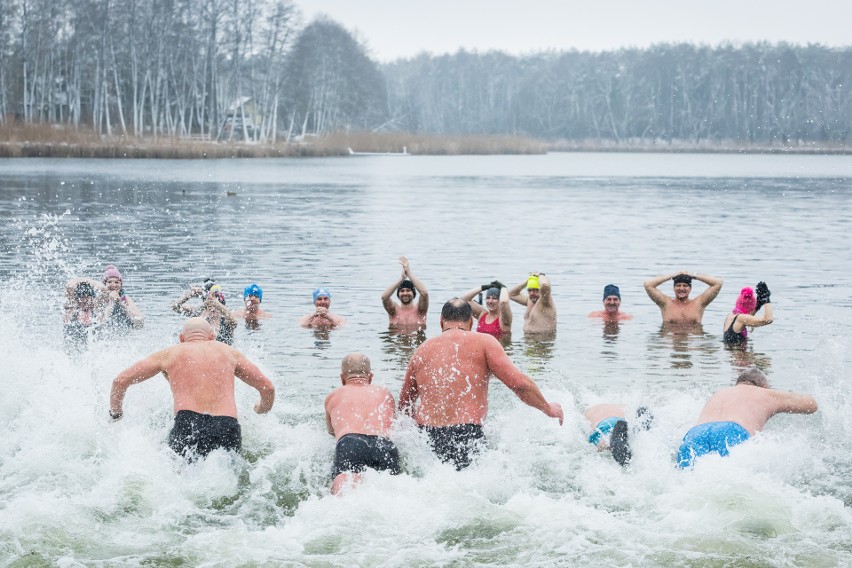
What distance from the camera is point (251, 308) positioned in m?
16.5

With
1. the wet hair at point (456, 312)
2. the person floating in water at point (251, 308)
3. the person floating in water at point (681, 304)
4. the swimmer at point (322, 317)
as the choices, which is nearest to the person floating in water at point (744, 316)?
the person floating in water at point (681, 304)

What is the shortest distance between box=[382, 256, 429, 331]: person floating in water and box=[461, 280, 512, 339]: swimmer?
2.84ft

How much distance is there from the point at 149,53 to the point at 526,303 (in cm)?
6993

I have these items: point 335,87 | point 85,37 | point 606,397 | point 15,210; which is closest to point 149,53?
point 85,37

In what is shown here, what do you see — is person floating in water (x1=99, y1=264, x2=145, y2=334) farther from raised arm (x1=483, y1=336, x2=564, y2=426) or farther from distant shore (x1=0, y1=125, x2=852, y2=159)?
distant shore (x1=0, y1=125, x2=852, y2=159)

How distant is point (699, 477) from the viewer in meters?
8.22

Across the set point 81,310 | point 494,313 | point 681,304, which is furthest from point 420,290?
point 81,310

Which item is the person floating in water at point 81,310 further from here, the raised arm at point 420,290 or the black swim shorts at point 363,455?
the black swim shorts at point 363,455

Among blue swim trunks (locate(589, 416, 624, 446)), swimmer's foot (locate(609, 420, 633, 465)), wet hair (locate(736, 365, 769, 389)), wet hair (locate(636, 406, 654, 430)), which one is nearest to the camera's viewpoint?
swimmer's foot (locate(609, 420, 633, 465))

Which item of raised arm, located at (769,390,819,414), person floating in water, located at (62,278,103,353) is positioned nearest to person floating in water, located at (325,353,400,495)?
raised arm, located at (769,390,819,414)

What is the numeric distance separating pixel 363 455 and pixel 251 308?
8.53 meters

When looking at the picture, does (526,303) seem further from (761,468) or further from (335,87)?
(335,87)

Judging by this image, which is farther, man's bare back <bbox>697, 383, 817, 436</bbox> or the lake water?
man's bare back <bbox>697, 383, 817, 436</bbox>

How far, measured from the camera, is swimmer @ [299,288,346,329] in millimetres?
16094
